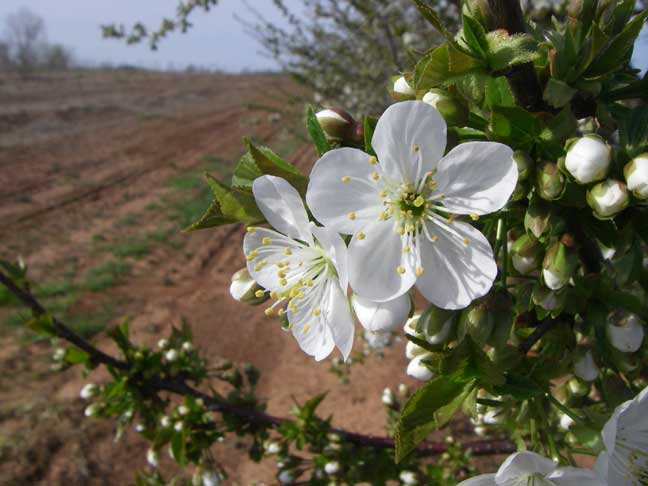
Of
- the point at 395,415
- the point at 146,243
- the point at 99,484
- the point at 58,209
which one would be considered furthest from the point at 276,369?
the point at 58,209

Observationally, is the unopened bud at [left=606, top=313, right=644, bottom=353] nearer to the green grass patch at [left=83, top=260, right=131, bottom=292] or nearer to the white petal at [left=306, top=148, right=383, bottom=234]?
the white petal at [left=306, top=148, right=383, bottom=234]

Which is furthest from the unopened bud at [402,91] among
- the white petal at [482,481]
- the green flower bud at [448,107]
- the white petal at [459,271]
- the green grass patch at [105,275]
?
the green grass patch at [105,275]

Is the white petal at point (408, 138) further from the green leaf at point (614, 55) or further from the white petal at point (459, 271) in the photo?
the green leaf at point (614, 55)

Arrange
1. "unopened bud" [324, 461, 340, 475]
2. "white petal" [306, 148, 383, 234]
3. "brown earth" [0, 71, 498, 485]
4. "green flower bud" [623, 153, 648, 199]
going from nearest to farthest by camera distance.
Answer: "green flower bud" [623, 153, 648, 199] < "white petal" [306, 148, 383, 234] < "unopened bud" [324, 461, 340, 475] < "brown earth" [0, 71, 498, 485]

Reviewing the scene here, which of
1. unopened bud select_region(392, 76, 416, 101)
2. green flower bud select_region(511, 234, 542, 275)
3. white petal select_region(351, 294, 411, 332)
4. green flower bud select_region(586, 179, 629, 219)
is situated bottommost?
green flower bud select_region(511, 234, 542, 275)

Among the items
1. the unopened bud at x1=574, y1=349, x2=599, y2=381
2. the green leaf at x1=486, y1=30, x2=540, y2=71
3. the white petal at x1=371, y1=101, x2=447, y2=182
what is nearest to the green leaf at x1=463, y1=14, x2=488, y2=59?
the green leaf at x1=486, y1=30, x2=540, y2=71

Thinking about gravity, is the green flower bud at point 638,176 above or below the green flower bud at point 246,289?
above
